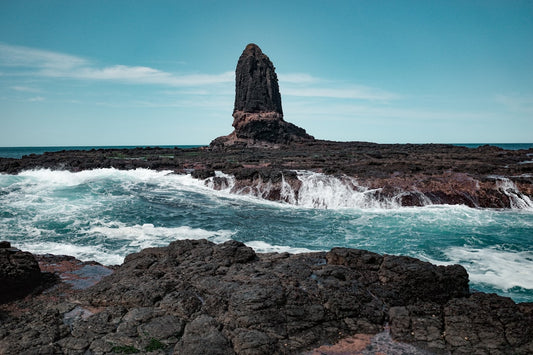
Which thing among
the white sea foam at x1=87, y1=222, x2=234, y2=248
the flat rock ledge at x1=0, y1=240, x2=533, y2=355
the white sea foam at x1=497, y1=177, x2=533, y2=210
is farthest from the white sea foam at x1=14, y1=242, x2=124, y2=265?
the white sea foam at x1=497, y1=177, x2=533, y2=210

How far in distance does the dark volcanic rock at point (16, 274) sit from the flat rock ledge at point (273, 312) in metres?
0.34

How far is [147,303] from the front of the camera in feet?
19.2

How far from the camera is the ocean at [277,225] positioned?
34.3ft

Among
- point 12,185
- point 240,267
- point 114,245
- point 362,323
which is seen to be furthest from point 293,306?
point 12,185

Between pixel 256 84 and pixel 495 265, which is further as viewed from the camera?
pixel 256 84

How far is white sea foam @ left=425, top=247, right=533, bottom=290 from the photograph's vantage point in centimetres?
857

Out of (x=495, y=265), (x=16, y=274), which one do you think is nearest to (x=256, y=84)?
(x=495, y=265)

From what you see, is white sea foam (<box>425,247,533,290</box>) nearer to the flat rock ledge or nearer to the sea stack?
the flat rock ledge

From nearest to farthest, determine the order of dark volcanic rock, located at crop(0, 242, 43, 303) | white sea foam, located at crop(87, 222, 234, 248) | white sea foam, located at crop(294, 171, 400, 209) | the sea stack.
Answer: dark volcanic rock, located at crop(0, 242, 43, 303)
white sea foam, located at crop(87, 222, 234, 248)
white sea foam, located at crop(294, 171, 400, 209)
the sea stack

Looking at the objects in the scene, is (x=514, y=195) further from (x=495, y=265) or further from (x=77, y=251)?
(x=77, y=251)

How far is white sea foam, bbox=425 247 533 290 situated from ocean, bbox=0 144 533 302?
3 centimetres

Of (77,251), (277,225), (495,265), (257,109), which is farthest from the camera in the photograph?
(257,109)

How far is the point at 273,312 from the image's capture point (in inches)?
217

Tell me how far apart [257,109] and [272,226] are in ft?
142
